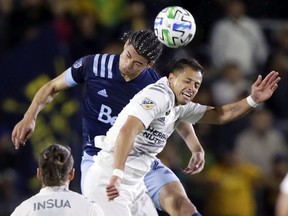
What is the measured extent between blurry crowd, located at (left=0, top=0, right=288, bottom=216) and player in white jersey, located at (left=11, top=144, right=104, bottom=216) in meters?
4.88

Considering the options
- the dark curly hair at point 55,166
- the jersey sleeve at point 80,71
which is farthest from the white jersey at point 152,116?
the dark curly hair at point 55,166

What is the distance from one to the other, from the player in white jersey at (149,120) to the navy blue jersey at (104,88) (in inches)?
7.2

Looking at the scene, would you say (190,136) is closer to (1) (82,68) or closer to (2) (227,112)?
(2) (227,112)

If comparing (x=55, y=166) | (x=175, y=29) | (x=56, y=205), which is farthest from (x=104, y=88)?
(x=56, y=205)

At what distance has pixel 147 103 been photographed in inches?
299

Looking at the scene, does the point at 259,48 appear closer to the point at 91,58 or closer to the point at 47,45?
the point at 47,45

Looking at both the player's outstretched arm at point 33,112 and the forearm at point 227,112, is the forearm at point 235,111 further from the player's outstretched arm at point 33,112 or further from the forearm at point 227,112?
the player's outstretched arm at point 33,112

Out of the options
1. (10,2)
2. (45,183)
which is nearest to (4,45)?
(10,2)

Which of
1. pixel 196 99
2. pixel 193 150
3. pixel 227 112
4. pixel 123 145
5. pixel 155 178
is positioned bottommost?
pixel 196 99

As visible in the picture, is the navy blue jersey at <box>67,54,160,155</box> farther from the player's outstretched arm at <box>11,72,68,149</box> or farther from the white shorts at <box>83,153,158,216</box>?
the white shorts at <box>83,153,158,216</box>

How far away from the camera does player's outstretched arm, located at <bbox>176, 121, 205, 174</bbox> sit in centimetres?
839

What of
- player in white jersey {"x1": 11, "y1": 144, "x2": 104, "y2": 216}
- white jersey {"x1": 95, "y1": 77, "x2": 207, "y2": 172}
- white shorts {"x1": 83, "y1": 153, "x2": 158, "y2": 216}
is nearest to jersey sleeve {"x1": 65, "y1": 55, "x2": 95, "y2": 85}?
white jersey {"x1": 95, "y1": 77, "x2": 207, "y2": 172}

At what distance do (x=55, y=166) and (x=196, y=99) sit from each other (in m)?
5.60

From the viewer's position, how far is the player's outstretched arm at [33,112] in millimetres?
8141
